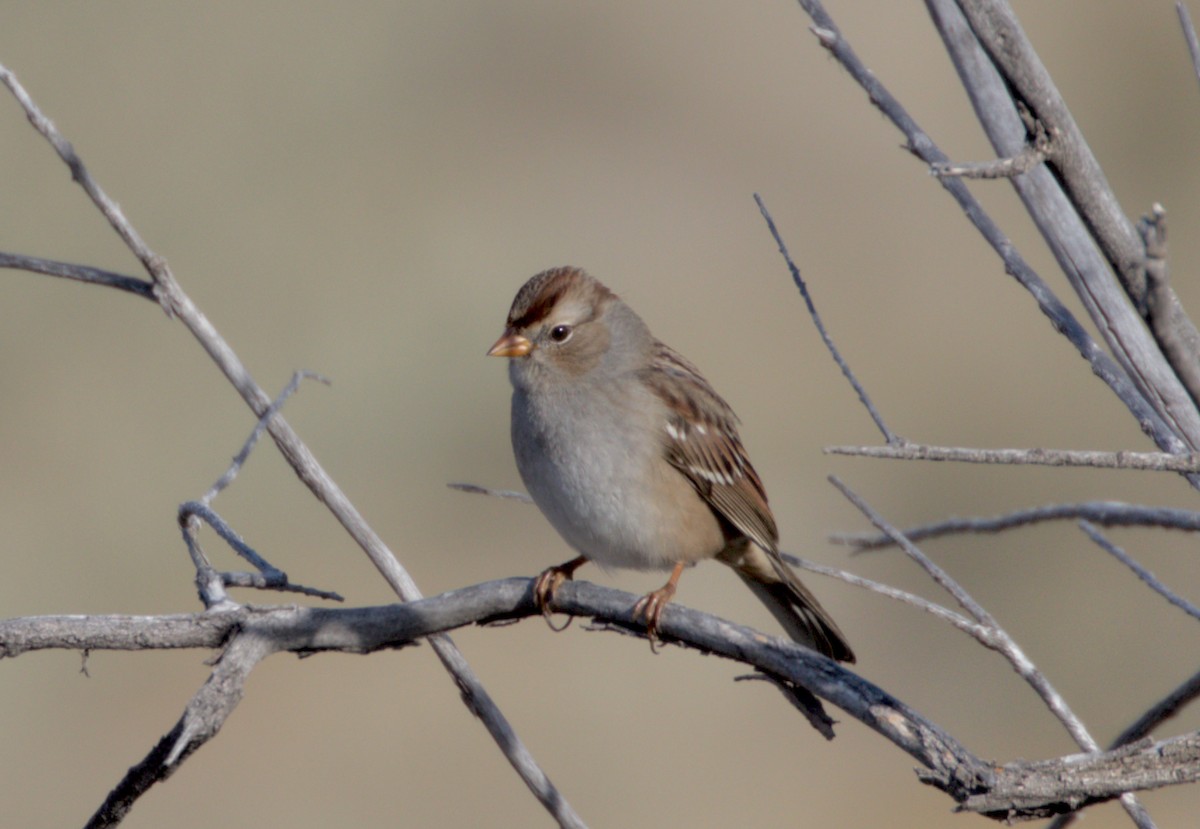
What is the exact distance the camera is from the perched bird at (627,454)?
4672mm

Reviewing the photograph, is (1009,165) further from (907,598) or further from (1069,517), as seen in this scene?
(1069,517)

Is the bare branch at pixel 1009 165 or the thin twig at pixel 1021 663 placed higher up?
the bare branch at pixel 1009 165

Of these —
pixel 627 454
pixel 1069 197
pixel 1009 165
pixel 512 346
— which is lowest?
pixel 627 454

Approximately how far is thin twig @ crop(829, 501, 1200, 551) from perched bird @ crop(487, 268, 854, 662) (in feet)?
3.42

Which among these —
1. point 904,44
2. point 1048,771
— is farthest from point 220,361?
point 904,44

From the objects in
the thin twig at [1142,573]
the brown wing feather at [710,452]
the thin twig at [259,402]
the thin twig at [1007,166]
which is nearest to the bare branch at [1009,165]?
the thin twig at [1007,166]

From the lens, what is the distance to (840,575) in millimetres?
2875

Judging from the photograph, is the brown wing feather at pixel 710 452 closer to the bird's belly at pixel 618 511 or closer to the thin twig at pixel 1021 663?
the bird's belly at pixel 618 511

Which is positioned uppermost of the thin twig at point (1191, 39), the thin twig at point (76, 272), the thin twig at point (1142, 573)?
the thin twig at point (76, 272)

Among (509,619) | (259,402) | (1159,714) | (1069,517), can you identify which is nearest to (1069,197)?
(1159,714)

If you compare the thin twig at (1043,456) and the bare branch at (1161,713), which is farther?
the bare branch at (1161,713)

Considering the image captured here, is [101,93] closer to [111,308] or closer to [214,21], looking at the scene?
[214,21]

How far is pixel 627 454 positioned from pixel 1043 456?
9.47ft

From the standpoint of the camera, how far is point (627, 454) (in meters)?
4.79
